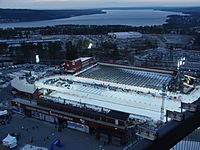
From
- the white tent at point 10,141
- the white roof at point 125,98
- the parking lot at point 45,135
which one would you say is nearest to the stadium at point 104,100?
the white roof at point 125,98

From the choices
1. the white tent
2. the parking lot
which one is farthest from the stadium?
the white tent

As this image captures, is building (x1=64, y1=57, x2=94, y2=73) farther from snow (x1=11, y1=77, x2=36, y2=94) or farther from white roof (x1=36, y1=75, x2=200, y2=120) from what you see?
snow (x1=11, y1=77, x2=36, y2=94)

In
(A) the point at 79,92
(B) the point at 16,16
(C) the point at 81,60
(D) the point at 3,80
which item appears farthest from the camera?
(B) the point at 16,16

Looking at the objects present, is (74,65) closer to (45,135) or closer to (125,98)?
(125,98)

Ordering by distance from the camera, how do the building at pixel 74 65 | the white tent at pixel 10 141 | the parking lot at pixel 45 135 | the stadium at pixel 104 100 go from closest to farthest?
the white tent at pixel 10 141 → the parking lot at pixel 45 135 → the stadium at pixel 104 100 → the building at pixel 74 65

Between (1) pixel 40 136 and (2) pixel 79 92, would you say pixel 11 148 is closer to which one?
(1) pixel 40 136

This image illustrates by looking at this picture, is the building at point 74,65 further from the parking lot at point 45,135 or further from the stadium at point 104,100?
the parking lot at point 45,135

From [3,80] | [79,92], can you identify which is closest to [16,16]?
[3,80]
